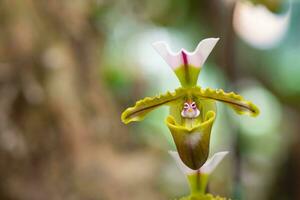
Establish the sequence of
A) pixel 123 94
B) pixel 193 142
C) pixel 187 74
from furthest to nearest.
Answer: pixel 123 94, pixel 187 74, pixel 193 142

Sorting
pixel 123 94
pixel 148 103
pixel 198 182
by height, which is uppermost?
pixel 123 94

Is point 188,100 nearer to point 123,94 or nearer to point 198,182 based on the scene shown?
point 198,182

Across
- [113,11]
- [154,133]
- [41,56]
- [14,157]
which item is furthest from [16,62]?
[154,133]

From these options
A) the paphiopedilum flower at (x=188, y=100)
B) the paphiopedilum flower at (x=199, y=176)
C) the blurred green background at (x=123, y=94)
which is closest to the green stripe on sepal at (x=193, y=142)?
the paphiopedilum flower at (x=188, y=100)

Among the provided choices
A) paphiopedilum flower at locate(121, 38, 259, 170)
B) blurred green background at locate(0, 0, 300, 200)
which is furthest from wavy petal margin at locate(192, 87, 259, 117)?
blurred green background at locate(0, 0, 300, 200)

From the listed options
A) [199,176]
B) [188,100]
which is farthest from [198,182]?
[188,100]

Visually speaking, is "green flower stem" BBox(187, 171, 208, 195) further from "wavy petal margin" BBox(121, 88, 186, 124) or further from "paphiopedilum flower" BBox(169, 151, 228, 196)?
"wavy petal margin" BBox(121, 88, 186, 124)
